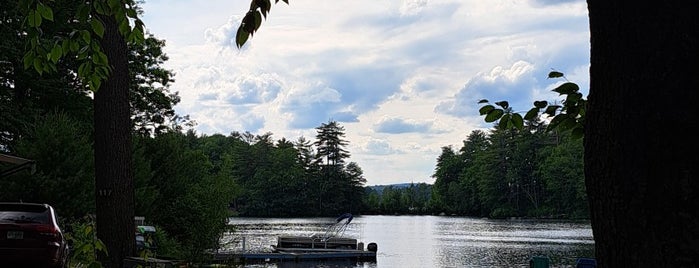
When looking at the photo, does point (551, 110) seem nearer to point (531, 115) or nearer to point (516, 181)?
point (531, 115)

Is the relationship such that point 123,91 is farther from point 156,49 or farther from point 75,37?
point 156,49

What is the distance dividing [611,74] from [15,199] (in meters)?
21.3

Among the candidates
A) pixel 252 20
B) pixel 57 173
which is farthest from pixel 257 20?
pixel 57 173

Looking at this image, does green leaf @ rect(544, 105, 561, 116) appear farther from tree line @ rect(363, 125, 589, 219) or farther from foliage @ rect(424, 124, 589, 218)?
foliage @ rect(424, 124, 589, 218)

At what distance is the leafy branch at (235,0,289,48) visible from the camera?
8.66 ft

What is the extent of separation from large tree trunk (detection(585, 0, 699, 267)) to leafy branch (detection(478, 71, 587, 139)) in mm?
1318

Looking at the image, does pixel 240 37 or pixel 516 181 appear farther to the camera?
pixel 516 181

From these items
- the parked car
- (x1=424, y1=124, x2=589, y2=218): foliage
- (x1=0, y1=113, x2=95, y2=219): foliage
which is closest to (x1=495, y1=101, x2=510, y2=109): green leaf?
the parked car

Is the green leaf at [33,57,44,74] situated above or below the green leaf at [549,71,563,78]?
above

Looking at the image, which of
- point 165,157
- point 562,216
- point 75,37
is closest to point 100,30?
point 75,37

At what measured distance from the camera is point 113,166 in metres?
7.84

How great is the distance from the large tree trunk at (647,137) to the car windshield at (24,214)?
9269mm

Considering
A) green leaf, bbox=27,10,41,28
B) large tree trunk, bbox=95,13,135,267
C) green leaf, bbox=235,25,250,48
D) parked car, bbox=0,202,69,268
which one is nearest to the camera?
green leaf, bbox=235,25,250,48

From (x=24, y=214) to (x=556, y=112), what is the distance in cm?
830
